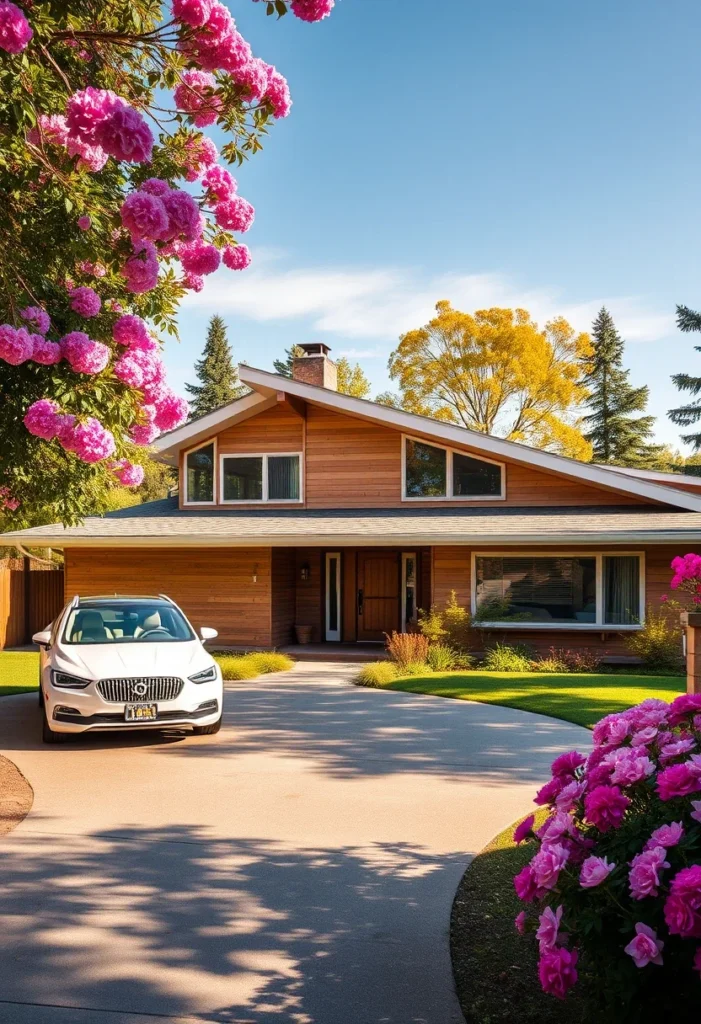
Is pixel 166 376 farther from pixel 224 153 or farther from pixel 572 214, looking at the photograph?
pixel 572 214

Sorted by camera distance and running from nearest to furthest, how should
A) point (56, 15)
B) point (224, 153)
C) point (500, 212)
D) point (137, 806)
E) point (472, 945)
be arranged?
point (472, 945) → point (56, 15) → point (224, 153) → point (137, 806) → point (500, 212)

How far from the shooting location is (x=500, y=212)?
1953 cm

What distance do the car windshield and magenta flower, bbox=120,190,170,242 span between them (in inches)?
238

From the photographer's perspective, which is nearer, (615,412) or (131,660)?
(131,660)

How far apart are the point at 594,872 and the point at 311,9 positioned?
4622mm

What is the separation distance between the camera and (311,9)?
4918 millimetres

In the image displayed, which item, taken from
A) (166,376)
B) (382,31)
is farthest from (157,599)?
(382,31)

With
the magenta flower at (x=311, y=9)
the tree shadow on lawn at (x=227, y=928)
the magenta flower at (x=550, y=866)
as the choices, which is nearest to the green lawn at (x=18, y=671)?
the tree shadow on lawn at (x=227, y=928)

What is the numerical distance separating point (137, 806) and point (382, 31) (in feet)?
27.4

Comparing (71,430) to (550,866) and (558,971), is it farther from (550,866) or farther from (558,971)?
(558,971)

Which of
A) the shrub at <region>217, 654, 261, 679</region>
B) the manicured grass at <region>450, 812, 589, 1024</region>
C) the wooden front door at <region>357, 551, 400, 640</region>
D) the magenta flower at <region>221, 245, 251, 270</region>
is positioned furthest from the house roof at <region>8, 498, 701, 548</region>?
the manicured grass at <region>450, 812, 589, 1024</region>

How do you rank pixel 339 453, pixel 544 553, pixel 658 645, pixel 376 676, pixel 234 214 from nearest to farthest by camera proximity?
pixel 234 214 → pixel 376 676 → pixel 658 645 → pixel 544 553 → pixel 339 453

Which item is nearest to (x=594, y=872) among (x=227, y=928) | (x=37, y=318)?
(x=227, y=928)

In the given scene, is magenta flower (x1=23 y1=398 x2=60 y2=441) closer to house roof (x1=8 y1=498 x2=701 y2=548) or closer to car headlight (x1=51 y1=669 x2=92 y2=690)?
car headlight (x1=51 y1=669 x2=92 y2=690)
